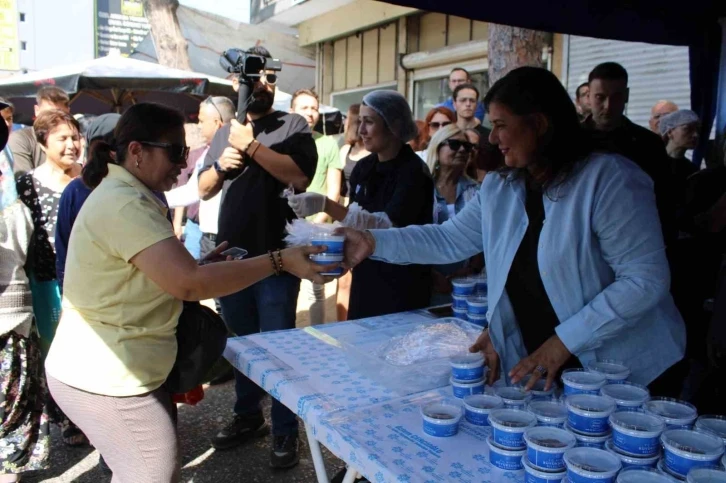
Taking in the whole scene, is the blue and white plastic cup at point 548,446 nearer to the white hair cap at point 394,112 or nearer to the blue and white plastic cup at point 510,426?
the blue and white plastic cup at point 510,426

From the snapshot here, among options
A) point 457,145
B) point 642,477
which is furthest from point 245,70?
point 642,477

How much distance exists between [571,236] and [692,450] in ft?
2.27

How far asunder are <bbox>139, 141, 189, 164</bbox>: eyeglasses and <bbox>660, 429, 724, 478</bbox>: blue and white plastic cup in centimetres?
168

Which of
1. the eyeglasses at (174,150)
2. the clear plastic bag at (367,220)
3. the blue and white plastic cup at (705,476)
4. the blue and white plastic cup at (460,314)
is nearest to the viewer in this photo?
the blue and white plastic cup at (705,476)

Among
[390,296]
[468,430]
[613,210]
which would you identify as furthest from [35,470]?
[613,210]

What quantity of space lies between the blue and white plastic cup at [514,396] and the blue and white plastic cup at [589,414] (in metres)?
0.15

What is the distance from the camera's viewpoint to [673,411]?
4.81 ft

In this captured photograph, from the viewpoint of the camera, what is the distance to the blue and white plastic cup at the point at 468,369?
1.76 meters

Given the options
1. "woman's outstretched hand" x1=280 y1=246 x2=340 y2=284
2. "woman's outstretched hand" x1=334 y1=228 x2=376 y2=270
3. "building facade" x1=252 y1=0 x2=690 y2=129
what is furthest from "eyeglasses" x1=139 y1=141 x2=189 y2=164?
"building facade" x1=252 y1=0 x2=690 y2=129

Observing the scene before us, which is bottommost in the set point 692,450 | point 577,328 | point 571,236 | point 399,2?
point 692,450

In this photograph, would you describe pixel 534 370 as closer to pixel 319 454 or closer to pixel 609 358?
pixel 609 358

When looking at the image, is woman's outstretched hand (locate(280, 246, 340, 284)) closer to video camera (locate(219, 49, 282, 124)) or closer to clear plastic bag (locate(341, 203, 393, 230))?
clear plastic bag (locate(341, 203, 393, 230))

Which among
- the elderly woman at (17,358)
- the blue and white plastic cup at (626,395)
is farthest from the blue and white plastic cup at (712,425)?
the elderly woman at (17,358)

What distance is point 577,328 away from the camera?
170 cm
